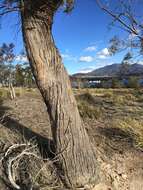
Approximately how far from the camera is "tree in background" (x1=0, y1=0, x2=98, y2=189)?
632 centimetres

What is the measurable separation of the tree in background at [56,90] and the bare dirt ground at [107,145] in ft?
1.74

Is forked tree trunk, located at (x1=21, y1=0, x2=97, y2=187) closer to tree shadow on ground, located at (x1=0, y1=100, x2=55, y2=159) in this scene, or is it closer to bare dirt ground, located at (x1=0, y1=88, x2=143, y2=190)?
tree shadow on ground, located at (x1=0, y1=100, x2=55, y2=159)

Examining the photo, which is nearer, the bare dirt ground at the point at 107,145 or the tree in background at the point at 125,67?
the bare dirt ground at the point at 107,145

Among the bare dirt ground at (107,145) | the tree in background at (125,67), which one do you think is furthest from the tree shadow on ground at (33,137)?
the tree in background at (125,67)

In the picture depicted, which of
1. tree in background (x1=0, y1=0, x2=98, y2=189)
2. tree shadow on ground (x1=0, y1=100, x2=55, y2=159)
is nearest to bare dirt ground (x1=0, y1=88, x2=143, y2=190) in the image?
tree shadow on ground (x1=0, y1=100, x2=55, y2=159)

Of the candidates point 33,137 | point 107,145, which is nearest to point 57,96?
point 33,137

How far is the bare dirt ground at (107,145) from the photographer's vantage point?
→ 704 centimetres

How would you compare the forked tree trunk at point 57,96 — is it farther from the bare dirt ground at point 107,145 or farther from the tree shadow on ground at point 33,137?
the bare dirt ground at point 107,145

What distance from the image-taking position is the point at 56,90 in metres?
6.48

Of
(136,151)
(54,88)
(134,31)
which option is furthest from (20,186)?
(134,31)

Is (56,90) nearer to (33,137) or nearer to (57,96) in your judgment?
(57,96)

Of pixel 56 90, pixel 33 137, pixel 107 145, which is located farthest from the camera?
pixel 107 145

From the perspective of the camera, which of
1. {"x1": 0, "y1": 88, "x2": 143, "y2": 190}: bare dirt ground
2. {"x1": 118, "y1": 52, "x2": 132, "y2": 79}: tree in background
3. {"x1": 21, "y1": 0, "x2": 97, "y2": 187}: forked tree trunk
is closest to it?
{"x1": 21, "y1": 0, "x2": 97, "y2": 187}: forked tree trunk

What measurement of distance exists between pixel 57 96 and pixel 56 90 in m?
0.12
